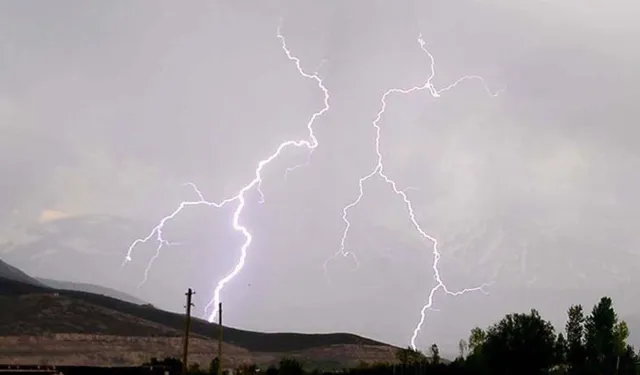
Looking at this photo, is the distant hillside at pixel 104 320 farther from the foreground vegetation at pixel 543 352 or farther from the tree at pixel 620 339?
the tree at pixel 620 339

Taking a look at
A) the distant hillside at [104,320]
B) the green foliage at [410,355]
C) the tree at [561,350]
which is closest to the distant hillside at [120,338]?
the distant hillside at [104,320]

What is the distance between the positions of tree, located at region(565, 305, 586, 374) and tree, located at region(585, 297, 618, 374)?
578 millimetres

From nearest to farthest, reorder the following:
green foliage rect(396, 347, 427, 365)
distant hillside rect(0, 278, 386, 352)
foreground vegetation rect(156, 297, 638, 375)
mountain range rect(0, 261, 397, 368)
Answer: foreground vegetation rect(156, 297, 638, 375), green foliage rect(396, 347, 427, 365), mountain range rect(0, 261, 397, 368), distant hillside rect(0, 278, 386, 352)

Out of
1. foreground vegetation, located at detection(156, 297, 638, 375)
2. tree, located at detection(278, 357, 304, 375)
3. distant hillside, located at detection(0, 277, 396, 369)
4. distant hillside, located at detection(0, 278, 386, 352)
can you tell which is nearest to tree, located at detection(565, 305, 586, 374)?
foreground vegetation, located at detection(156, 297, 638, 375)

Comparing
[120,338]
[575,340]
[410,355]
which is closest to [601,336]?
[575,340]

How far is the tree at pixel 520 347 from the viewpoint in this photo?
2564 inches

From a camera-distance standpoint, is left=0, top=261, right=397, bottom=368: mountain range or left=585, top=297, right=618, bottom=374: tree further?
left=0, top=261, right=397, bottom=368: mountain range

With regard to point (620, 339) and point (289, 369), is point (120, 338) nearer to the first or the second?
point (289, 369)

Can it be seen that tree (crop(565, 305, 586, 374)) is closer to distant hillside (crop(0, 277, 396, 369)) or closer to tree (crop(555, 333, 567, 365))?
tree (crop(555, 333, 567, 365))

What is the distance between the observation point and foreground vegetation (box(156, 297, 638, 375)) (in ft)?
211

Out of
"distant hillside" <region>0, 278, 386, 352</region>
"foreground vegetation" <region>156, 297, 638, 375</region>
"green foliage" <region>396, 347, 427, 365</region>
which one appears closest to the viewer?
"foreground vegetation" <region>156, 297, 638, 375</region>

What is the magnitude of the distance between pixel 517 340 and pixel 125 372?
31.5 metres

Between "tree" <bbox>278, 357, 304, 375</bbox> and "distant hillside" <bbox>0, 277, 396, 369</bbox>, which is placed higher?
"distant hillside" <bbox>0, 277, 396, 369</bbox>

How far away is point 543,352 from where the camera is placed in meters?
66.5
